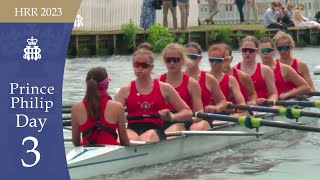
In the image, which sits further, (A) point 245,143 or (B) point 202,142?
(A) point 245,143

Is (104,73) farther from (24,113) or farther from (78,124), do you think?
(24,113)

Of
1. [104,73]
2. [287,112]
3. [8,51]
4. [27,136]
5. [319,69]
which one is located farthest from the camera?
[8,51]

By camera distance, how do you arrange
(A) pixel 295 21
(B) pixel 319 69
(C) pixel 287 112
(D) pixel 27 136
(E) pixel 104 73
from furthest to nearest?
(A) pixel 295 21, (B) pixel 319 69, (C) pixel 287 112, (D) pixel 27 136, (E) pixel 104 73

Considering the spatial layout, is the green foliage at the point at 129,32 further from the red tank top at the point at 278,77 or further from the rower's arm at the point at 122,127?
the rower's arm at the point at 122,127

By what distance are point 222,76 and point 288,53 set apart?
183 cm

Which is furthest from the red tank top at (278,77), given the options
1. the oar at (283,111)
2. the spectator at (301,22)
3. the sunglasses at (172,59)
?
the spectator at (301,22)

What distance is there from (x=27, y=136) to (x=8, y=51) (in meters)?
11.2

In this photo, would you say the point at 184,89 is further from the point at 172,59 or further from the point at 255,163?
the point at 255,163

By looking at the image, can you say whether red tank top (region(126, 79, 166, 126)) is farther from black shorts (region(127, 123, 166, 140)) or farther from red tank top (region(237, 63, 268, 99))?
red tank top (region(237, 63, 268, 99))

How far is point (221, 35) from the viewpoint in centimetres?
2902

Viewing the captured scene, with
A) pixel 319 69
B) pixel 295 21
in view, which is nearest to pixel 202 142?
pixel 319 69

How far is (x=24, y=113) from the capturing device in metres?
10.2

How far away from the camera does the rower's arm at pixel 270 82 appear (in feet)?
42.3

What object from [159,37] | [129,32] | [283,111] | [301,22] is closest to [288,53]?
[283,111]
